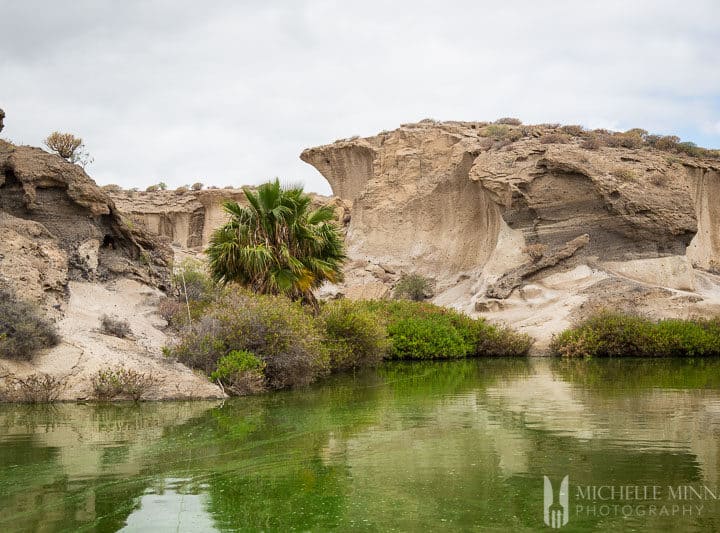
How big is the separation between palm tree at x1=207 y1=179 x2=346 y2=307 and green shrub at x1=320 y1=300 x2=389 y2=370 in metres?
0.88

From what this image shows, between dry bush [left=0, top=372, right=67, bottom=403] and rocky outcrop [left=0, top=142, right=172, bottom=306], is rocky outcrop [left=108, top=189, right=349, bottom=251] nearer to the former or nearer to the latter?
rocky outcrop [left=0, top=142, right=172, bottom=306]

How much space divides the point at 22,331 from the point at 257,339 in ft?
16.4

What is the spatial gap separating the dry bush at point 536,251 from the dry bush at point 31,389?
82.0 ft

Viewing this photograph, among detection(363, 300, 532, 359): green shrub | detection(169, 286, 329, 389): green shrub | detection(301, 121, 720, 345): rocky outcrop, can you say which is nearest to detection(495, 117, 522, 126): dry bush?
detection(301, 121, 720, 345): rocky outcrop

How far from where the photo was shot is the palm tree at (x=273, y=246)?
1981 centimetres

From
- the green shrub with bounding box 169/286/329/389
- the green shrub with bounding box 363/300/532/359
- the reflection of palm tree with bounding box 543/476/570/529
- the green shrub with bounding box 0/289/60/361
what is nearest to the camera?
the reflection of palm tree with bounding box 543/476/570/529

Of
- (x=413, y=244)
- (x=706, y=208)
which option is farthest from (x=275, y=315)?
(x=706, y=208)

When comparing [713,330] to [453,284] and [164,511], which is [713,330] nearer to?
[453,284]

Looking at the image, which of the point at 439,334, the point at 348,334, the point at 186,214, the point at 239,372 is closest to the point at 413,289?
the point at 439,334

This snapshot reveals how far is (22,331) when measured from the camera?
49.2ft

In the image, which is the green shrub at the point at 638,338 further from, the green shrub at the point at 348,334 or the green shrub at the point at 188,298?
the green shrub at the point at 188,298

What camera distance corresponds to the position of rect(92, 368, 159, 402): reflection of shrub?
1500 cm

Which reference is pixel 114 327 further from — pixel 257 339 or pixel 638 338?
pixel 638 338

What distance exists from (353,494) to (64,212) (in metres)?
16.3
